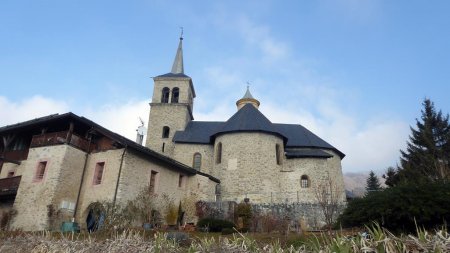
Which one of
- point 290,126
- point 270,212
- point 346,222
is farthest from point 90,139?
point 290,126

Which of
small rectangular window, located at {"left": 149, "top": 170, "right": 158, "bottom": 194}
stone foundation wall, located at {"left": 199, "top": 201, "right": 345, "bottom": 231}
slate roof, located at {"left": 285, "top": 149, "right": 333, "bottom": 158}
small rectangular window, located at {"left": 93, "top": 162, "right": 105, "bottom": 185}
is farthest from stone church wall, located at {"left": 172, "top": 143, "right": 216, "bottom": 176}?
small rectangular window, located at {"left": 93, "top": 162, "right": 105, "bottom": 185}

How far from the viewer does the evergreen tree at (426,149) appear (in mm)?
25047

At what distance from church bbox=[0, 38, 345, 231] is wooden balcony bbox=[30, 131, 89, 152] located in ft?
0.20

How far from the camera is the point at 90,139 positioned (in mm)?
21516

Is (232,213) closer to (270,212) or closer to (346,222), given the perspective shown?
(270,212)

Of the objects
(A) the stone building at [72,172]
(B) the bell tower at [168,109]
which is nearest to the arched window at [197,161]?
(B) the bell tower at [168,109]

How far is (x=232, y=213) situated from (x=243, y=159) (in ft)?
20.1

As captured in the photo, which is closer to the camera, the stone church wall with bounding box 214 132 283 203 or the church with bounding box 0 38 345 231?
the church with bounding box 0 38 345 231

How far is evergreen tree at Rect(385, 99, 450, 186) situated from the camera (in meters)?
25.0

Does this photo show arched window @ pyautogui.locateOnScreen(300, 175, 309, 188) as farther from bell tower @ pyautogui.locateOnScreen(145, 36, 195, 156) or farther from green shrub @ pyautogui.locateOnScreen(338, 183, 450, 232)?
green shrub @ pyautogui.locateOnScreen(338, 183, 450, 232)

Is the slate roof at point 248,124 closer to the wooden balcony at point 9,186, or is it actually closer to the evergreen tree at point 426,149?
the evergreen tree at point 426,149

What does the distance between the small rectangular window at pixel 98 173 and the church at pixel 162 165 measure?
0.06 m

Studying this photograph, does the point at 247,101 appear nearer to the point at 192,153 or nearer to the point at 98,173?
the point at 192,153

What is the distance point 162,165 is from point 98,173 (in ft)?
13.1
